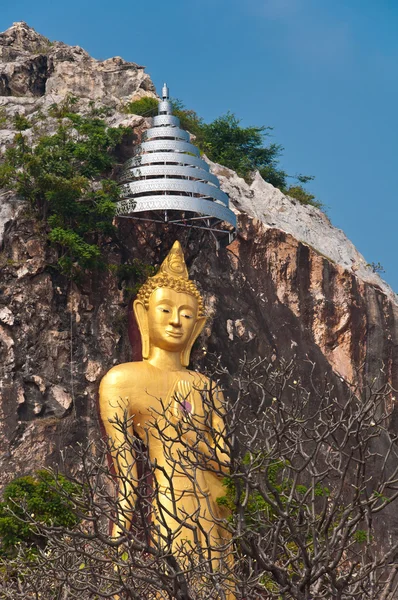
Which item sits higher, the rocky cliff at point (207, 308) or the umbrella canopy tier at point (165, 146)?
the umbrella canopy tier at point (165, 146)

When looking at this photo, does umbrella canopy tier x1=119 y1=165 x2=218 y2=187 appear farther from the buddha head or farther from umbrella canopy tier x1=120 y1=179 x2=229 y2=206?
the buddha head

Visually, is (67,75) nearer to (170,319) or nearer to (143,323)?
(143,323)

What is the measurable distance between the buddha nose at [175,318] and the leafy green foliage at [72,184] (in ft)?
4.68

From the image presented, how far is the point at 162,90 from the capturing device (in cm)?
1977

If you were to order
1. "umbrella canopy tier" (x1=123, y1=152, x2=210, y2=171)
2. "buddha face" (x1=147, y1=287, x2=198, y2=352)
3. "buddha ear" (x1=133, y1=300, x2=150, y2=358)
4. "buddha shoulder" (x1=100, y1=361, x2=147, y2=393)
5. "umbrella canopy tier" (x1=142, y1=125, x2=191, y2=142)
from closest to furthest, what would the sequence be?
"buddha shoulder" (x1=100, y1=361, x2=147, y2=393), "buddha face" (x1=147, y1=287, x2=198, y2=352), "buddha ear" (x1=133, y1=300, x2=150, y2=358), "umbrella canopy tier" (x1=123, y1=152, x2=210, y2=171), "umbrella canopy tier" (x1=142, y1=125, x2=191, y2=142)

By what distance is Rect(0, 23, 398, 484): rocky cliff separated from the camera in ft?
52.3

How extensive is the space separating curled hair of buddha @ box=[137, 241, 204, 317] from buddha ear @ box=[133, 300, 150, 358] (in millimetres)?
80

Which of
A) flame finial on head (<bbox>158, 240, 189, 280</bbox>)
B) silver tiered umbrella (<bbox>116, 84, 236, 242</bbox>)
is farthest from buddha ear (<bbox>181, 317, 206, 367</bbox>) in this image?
silver tiered umbrella (<bbox>116, 84, 236, 242</bbox>)

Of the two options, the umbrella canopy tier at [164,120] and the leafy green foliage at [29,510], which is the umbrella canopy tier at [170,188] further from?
the leafy green foliage at [29,510]

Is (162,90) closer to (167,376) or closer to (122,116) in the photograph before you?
(122,116)

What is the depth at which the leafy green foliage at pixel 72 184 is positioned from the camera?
664 inches

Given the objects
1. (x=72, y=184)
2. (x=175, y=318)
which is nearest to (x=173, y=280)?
(x=175, y=318)

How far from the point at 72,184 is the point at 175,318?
278 centimetres

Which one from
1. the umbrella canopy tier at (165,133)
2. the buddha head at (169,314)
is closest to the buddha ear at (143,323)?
the buddha head at (169,314)
